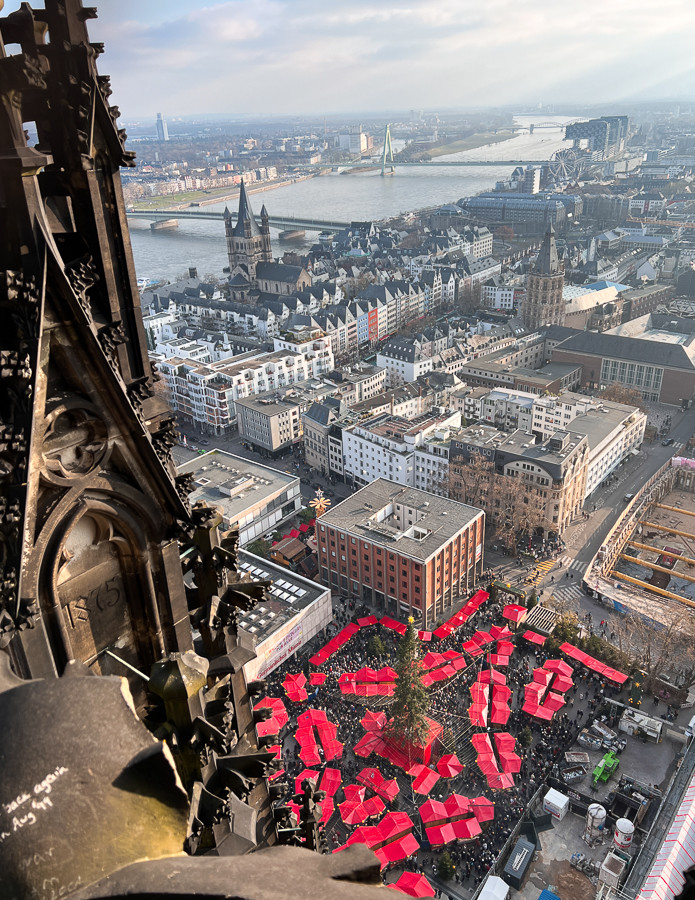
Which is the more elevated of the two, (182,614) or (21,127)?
(21,127)

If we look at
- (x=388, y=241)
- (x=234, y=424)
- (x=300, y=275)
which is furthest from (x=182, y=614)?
(x=388, y=241)

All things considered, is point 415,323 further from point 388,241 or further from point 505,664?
point 505,664

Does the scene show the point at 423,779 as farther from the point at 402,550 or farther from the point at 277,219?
the point at 277,219

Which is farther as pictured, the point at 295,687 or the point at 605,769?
the point at 295,687

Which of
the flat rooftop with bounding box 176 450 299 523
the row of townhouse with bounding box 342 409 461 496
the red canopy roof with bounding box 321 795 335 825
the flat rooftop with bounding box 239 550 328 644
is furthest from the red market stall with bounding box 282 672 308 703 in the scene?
the row of townhouse with bounding box 342 409 461 496

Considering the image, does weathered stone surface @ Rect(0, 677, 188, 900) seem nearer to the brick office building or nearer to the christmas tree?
the christmas tree

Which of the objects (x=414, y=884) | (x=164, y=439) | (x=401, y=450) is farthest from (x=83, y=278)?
(x=401, y=450)

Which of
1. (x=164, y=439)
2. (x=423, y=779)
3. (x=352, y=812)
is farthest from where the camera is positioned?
(x=423, y=779)

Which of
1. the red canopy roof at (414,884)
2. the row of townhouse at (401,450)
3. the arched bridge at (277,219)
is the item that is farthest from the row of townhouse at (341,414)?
the arched bridge at (277,219)
